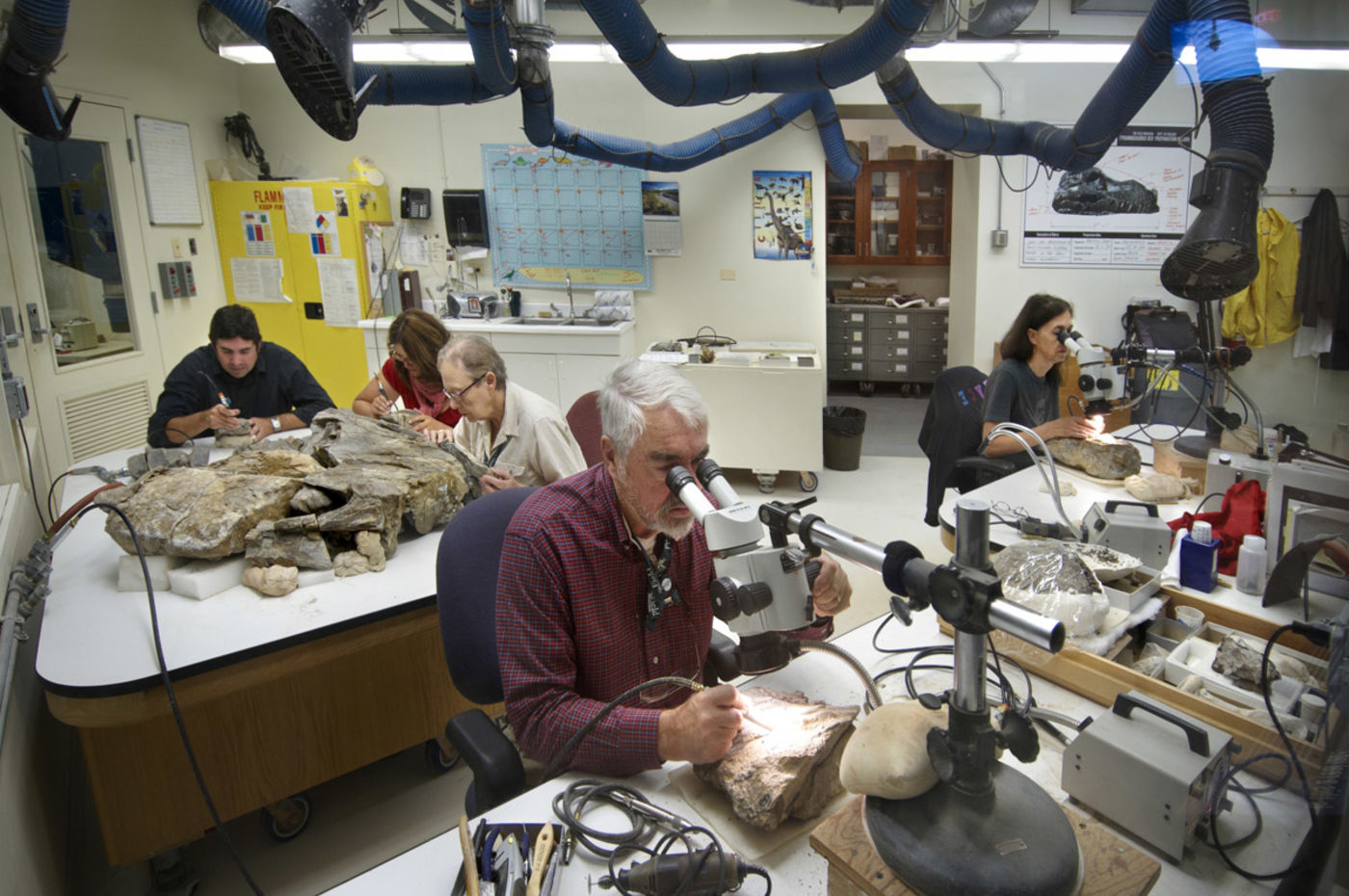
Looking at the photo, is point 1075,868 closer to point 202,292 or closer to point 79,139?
point 79,139

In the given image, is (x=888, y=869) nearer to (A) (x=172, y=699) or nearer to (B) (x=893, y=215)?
(A) (x=172, y=699)

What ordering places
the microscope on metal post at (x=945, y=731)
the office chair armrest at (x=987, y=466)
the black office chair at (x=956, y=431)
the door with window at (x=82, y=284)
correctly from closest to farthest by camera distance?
the microscope on metal post at (x=945, y=731) → the office chair armrest at (x=987, y=466) → the black office chair at (x=956, y=431) → the door with window at (x=82, y=284)

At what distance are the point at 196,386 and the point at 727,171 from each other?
3531 mm

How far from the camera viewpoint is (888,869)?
0.88 metres

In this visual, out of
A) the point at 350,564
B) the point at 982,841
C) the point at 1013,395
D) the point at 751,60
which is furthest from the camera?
the point at 751,60

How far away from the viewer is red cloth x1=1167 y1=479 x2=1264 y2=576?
6.02ft

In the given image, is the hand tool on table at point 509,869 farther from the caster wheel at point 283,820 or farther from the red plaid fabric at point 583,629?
the caster wheel at point 283,820

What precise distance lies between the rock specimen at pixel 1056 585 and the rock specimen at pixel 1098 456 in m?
0.98

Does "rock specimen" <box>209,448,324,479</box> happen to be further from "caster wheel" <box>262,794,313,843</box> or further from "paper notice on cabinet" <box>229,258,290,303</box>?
"paper notice on cabinet" <box>229,258,290,303</box>

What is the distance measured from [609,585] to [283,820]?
4.45 feet

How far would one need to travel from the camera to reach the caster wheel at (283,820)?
2.04m

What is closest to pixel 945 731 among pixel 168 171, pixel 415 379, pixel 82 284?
pixel 415 379

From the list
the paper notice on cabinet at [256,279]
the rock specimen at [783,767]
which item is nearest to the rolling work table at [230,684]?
the rock specimen at [783,767]

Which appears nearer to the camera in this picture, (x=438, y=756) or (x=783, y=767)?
(x=783, y=767)
